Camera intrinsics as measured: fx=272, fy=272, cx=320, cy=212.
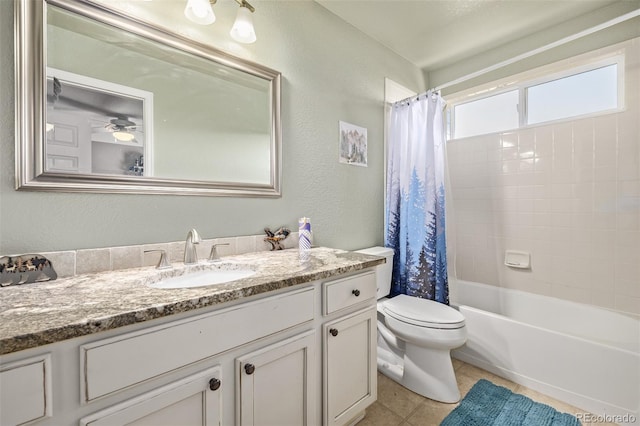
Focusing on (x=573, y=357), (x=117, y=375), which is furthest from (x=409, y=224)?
(x=117, y=375)

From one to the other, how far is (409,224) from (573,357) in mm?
1178

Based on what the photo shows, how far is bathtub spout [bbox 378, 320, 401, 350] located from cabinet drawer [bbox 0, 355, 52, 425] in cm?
172

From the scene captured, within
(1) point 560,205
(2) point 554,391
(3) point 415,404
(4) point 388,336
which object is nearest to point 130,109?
(4) point 388,336

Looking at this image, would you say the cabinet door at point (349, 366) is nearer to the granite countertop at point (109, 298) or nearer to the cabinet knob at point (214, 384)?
the granite countertop at point (109, 298)

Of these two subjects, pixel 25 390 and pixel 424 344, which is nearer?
pixel 25 390

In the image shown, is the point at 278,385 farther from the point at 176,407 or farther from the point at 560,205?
the point at 560,205

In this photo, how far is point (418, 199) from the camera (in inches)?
81.3

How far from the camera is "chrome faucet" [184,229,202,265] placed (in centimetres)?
120

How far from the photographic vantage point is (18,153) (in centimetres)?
93

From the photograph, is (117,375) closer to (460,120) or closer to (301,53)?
(301,53)

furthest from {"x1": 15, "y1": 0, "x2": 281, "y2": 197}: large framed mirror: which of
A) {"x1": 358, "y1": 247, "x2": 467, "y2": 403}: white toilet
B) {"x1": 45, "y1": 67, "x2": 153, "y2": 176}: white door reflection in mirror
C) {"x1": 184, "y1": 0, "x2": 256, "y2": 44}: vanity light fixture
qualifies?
{"x1": 358, "y1": 247, "x2": 467, "y2": 403}: white toilet

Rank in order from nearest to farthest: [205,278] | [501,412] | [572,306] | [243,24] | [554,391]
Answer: [205,278] < [243,24] < [501,412] < [554,391] < [572,306]

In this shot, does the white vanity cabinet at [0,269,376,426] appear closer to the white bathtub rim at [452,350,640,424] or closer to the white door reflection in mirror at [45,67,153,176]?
the white door reflection in mirror at [45,67,153,176]

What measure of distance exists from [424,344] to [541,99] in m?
2.18
